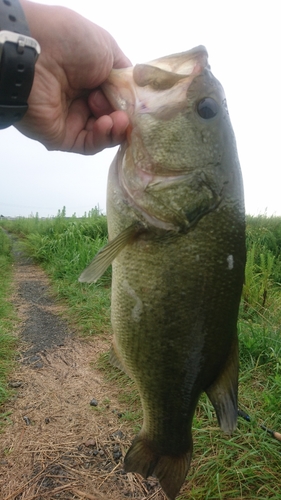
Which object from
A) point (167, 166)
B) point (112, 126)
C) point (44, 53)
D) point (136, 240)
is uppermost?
point (44, 53)

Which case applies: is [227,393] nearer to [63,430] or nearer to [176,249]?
[176,249]

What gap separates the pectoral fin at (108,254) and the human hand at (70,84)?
470mm

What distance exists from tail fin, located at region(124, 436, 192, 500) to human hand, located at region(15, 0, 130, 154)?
1.45m

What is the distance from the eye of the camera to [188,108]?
5.87 feet

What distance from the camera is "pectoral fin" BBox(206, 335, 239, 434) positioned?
5.73ft

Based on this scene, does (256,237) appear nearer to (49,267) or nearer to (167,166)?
(49,267)

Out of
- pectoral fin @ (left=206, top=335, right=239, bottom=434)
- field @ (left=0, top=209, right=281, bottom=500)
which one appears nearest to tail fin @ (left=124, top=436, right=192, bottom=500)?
pectoral fin @ (left=206, top=335, right=239, bottom=434)

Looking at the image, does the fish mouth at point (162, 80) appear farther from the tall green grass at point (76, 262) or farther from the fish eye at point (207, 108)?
the tall green grass at point (76, 262)

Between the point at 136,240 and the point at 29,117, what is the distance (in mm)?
885

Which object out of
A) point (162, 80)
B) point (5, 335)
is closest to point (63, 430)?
point (5, 335)

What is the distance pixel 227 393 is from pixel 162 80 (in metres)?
1.37

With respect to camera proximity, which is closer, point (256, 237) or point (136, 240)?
point (136, 240)

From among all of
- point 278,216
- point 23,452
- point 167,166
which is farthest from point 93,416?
point 278,216

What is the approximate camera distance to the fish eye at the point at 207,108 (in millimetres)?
1784
